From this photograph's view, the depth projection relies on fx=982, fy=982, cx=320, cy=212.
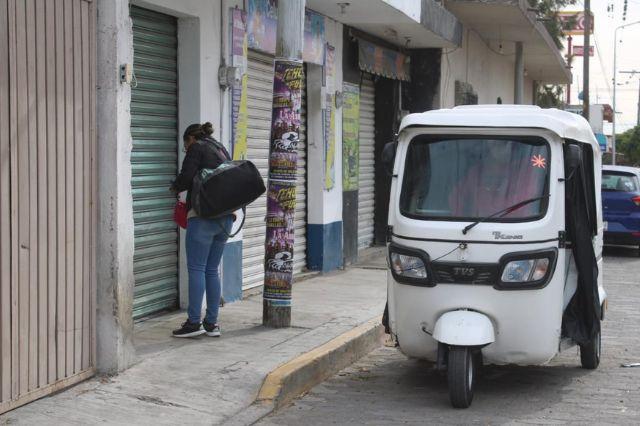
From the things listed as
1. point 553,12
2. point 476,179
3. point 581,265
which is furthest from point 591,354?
point 553,12

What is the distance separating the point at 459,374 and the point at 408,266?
2.82ft

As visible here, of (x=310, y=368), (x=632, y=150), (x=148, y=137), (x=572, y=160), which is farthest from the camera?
(x=632, y=150)

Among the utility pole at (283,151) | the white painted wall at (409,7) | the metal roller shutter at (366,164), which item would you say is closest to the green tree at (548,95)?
the metal roller shutter at (366,164)

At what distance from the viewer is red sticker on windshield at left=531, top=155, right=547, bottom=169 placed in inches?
276

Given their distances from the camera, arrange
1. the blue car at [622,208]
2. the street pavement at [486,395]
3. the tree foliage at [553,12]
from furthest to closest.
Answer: the tree foliage at [553,12] → the blue car at [622,208] → the street pavement at [486,395]

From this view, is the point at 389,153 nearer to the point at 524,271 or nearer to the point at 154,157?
the point at 524,271

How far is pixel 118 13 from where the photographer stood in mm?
6695

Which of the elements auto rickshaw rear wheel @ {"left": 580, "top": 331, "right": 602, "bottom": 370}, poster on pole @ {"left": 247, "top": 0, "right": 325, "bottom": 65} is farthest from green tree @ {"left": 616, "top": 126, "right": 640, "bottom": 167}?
auto rickshaw rear wheel @ {"left": 580, "top": 331, "right": 602, "bottom": 370}

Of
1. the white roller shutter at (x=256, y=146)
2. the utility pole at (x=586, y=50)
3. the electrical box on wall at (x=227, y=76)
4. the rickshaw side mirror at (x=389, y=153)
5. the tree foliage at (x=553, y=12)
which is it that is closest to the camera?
the rickshaw side mirror at (x=389, y=153)

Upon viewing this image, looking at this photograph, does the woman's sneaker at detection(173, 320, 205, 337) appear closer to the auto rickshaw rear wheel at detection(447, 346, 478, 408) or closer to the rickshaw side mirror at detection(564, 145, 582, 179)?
the auto rickshaw rear wheel at detection(447, 346, 478, 408)

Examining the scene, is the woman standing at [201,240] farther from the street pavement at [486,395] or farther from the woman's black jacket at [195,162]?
the street pavement at [486,395]

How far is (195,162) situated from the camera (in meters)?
7.99

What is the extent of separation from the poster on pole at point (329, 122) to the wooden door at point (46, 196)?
689 centimetres

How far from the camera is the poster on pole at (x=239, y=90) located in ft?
33.5
